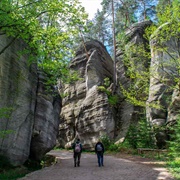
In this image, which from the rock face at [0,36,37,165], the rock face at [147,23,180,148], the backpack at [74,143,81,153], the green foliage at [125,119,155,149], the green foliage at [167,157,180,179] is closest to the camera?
the green foliage at [167,157,180,179]

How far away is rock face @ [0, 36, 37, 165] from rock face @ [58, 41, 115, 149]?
22.9 ft

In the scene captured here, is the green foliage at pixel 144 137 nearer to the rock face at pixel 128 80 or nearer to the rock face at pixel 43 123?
the rock face at pixel 128 80

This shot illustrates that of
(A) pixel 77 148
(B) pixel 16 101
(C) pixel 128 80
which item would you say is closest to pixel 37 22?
(B) pixel 16 101

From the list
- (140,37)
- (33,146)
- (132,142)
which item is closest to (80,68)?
(140,37)

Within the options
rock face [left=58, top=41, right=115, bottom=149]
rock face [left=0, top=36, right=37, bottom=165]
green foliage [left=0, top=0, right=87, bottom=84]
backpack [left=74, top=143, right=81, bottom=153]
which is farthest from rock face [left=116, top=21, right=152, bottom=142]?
green foliage [left=0, top=0, right=87, bottom=84]

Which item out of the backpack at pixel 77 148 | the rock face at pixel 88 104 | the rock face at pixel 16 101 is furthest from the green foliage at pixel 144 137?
the rock face at pixel 16 101

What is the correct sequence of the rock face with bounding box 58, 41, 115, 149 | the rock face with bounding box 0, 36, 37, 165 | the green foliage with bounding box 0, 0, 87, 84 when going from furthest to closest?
the rock face with bounding box 58, 41, 115, 149
the rock face with bounding box 0, 36, 37, 165
the green foliage with bounding box 0, 0, 87, 84

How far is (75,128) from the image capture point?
93.0 feet

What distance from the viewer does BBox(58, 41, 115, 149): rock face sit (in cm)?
2455

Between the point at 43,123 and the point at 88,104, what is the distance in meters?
11.0

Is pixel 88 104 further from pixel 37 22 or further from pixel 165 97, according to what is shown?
pixel 37 22

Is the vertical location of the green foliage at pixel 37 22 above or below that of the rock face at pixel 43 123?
above

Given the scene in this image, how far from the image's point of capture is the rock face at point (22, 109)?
12438 mm

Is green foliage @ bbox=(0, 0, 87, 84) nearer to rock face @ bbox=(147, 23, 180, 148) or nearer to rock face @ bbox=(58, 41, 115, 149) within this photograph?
rock face @ bbox=(147, 23, 180, 148)
